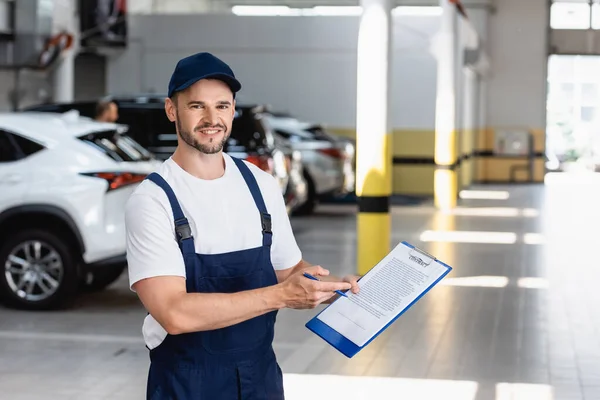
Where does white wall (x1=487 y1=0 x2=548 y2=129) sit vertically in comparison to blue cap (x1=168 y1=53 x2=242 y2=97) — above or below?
above

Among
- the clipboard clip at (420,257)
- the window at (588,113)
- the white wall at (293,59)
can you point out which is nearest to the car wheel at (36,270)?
the clipboard clip at (420,257)

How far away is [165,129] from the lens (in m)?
12.9

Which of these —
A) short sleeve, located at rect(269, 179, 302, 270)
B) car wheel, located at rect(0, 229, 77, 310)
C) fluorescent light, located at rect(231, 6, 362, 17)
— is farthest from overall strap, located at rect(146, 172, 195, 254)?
fluorescent light, located at rect(231, 6, 362, 17)

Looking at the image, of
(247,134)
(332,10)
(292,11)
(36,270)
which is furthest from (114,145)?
(332,10)

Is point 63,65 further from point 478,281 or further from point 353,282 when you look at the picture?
point 353,282

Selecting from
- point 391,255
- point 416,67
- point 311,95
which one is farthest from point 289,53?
point 391,255

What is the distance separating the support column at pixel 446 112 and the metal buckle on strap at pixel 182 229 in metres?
18.0

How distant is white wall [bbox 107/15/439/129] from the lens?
23953 mm

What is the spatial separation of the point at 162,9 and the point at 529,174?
13.1 m

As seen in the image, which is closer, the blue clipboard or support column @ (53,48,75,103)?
the blue clipboard

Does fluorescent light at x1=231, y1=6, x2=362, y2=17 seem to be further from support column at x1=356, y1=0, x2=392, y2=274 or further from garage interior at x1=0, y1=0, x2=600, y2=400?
support column at x1=356, y1=0, x2=392, y2=274

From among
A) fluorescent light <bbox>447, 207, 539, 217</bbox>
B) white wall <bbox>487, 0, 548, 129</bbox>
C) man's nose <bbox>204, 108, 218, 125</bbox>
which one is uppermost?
white wall <bbox>487, 0, 548, 129</bbox>

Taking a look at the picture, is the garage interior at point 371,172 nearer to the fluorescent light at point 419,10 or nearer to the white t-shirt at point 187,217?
the fluorescent light at point 419,10

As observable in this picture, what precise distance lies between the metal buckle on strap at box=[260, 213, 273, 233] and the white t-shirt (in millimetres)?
12
